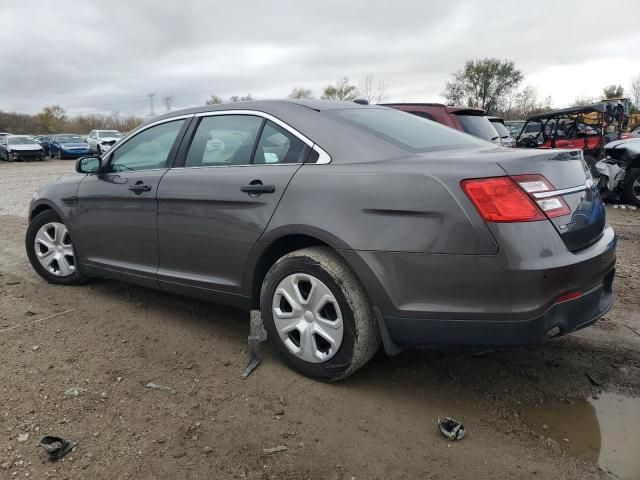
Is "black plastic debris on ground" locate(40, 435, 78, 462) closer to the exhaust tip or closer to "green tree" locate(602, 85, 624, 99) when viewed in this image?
the exhaust tip

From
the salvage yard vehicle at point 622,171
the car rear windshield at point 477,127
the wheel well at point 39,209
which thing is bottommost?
the wheel well at point 39,209

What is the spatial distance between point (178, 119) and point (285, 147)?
3.65 ft

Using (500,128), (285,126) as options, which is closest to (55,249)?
(285,126)

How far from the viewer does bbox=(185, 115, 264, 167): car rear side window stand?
3182 mm

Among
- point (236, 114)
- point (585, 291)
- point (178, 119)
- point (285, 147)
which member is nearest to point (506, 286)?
point (585, 291)

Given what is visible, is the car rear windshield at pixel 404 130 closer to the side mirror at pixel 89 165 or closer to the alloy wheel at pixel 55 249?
the side mirror at pixel 89 165

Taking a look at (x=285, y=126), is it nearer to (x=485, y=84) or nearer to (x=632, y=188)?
(x=632, y=188)

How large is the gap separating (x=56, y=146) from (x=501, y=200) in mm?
34994

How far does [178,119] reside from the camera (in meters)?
3.67

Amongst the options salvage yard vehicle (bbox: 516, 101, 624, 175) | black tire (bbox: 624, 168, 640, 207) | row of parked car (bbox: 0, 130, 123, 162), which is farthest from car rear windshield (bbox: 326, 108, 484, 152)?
row of parked car (bbox: 0, 130, 123, 162)

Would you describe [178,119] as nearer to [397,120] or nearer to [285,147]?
[285,147]

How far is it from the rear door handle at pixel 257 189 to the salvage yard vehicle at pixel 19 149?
1221 inches

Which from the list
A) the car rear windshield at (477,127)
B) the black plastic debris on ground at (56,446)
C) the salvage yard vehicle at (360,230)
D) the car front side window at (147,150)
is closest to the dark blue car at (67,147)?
the car rear windshield at (477,127)

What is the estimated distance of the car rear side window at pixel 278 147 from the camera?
290 centimetres
